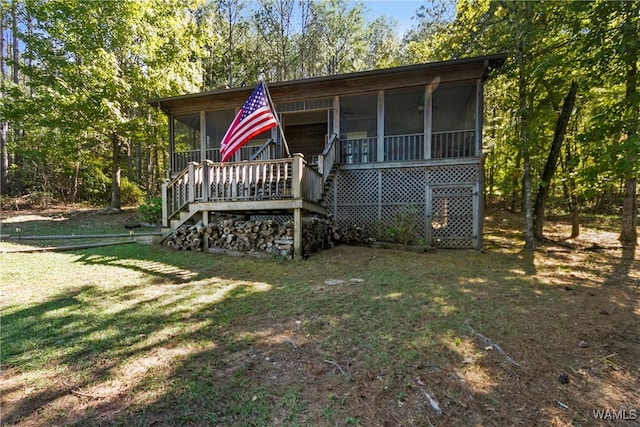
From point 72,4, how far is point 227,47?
33.7ft

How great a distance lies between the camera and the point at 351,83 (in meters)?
Answer: 9.09

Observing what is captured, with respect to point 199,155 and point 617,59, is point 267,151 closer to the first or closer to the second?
point 199,155

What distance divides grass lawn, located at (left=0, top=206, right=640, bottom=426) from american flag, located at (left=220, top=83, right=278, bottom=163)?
2682 mm

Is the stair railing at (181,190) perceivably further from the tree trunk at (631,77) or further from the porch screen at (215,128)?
the tree trunk at (631,77)

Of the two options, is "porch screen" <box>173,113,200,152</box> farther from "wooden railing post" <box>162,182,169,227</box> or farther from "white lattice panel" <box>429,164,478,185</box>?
"white lattice panel" <box>429,164,478,185</box>

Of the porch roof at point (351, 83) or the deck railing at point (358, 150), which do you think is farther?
the deck railing at point (358, 150)

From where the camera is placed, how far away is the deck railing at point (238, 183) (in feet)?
21.4

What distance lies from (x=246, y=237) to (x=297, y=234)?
1299 millimetres

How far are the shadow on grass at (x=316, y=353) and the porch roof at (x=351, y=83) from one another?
617 centimetres

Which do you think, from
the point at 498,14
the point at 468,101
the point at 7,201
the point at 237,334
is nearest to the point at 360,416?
the point at 237,334

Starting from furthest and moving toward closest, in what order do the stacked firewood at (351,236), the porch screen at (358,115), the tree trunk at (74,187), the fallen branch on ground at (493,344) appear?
the tree trunk at (74,187)
the porch screen at (358,115)
the stacked firewood at (351,236)
the fallen branch on ground at (493,344)

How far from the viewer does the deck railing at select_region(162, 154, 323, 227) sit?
6.52 metres

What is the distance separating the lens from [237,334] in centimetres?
292

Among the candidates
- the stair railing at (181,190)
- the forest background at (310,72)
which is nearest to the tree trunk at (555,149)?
the forest background at (310,72)
